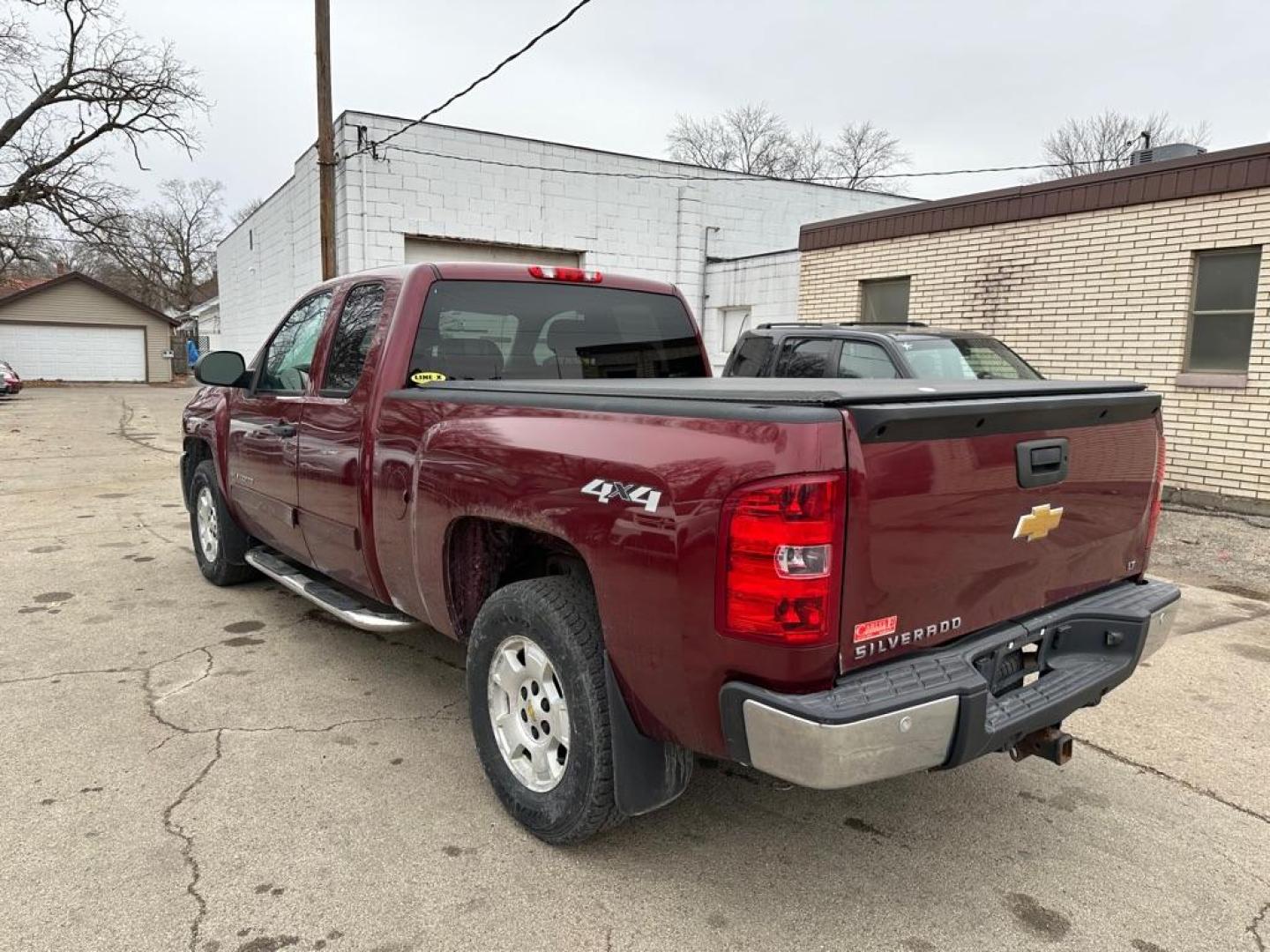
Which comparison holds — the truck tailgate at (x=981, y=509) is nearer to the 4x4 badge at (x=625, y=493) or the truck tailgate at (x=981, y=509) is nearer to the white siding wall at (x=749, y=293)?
the 4x4 badge at (x=625, y=493)

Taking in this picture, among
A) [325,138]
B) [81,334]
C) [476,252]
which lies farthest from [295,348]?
[81,334]

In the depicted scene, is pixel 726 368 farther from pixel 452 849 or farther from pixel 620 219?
pixel 620 219

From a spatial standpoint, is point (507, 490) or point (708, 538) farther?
point (507, 490)

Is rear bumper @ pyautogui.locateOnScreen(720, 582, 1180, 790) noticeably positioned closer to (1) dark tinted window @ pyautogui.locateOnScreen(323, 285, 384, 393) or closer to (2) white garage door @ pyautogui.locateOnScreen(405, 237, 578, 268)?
(1) dark tinted window @ pyautogui.locateOnScreen(323, 285, 384, 393)

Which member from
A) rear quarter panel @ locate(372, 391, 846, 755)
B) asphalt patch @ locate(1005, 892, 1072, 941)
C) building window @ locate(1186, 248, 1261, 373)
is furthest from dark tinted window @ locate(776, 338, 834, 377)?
asphalt patch @ locate(1005, 892, 1072, 941)

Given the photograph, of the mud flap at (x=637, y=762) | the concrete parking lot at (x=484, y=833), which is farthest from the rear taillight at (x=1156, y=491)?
the mud flap at (x=637, y=762)

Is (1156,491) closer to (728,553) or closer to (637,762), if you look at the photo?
(728,553)

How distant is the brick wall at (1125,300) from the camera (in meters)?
8.12

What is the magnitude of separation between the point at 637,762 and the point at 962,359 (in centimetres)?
596

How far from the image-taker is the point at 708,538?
2.12 meters

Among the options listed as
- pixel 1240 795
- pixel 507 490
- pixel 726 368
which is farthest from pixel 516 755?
pixel 726 368

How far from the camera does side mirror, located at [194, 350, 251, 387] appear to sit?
189 inches

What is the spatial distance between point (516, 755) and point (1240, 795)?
2758 mm

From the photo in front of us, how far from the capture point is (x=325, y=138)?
12.8 metres
